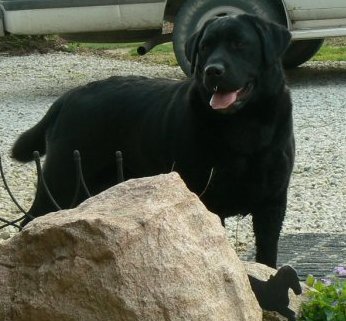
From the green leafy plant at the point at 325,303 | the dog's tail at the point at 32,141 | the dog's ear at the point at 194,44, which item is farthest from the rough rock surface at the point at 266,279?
the dog's tail at the point at 32,141

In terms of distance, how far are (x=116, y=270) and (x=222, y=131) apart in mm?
2132

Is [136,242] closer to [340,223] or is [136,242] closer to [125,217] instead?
[125,217]

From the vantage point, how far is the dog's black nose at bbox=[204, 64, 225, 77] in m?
4.88

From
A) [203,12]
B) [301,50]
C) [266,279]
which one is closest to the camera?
[266,279]

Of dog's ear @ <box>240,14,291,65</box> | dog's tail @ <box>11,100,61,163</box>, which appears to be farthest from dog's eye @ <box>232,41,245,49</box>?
dog's tail @ <box>11,100,61,163</box>

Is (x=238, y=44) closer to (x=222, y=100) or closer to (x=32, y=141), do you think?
(x=222, y=100)

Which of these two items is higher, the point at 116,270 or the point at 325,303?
the point at 116,270

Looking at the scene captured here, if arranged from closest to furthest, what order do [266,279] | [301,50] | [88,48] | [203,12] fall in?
[266,279] < [203,12] < [301,50] < [88,48]

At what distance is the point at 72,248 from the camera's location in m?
3.07

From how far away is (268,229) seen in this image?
500 centimetres

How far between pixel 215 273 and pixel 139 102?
229 cm

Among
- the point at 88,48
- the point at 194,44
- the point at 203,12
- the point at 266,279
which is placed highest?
the point at 194,44

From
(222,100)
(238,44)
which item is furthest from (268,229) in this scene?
(238,44)

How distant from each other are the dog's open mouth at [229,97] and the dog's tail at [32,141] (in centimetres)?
110
